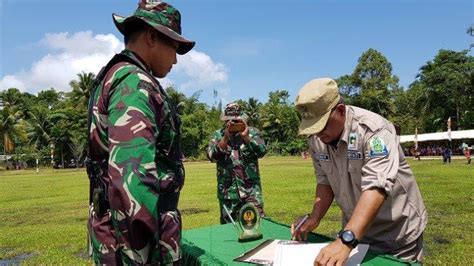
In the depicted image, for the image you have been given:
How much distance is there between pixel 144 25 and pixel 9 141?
194 ft

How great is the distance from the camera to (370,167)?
2.19 metres

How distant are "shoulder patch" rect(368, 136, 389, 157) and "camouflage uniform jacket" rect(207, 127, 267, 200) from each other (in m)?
3.15

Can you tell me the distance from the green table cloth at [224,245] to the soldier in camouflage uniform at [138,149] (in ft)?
2.53

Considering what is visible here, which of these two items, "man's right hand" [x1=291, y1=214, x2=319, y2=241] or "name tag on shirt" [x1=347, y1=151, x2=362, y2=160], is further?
"man's right hand" [x1=291, y1=214, x2=319, y2=241]

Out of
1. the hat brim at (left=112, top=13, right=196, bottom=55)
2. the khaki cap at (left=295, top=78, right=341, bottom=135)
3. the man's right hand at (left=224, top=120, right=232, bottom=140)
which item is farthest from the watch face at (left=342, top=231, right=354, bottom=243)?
the man's right hand at (left=224, top=120, right=232, bottom=140)

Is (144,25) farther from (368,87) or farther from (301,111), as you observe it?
(368,87)

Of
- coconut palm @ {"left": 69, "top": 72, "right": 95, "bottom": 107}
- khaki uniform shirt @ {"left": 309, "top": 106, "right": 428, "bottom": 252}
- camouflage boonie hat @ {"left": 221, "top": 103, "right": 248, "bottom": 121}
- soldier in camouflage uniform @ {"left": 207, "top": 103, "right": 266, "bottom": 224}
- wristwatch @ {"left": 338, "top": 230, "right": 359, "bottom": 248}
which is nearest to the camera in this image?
wristwatch @ {"left": 338, "top": 230, "right": 359, "bottom": 248}

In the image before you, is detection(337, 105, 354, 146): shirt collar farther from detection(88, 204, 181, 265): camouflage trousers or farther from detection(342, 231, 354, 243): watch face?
detection(88, 204, 181, 265): camouflage trousers

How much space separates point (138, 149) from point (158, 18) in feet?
2.11

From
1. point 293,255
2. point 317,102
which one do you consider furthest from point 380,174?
point 293,255

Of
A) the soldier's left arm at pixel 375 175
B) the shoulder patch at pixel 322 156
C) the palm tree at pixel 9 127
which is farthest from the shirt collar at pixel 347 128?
the palm tree at pixel 9 127

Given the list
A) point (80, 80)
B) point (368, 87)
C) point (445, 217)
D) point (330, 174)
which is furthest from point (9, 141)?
point (330, 174)

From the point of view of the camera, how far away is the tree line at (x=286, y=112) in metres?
49.5

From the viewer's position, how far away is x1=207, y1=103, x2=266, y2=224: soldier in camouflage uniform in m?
5.31
